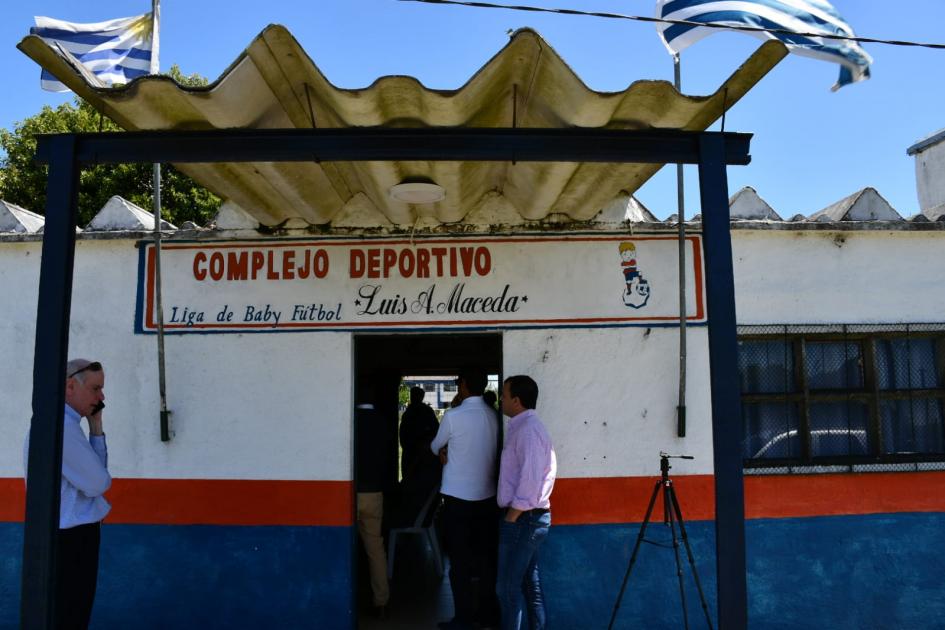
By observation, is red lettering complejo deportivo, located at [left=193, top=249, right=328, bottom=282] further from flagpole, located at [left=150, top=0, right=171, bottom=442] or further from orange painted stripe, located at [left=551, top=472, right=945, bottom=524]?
orange painted stripe, located at [left=551, top=472, right=945, bottom=524]

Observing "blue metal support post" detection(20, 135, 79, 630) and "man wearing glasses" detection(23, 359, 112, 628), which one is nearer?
"blue metal support post" detection(20, 135, 79, 630)

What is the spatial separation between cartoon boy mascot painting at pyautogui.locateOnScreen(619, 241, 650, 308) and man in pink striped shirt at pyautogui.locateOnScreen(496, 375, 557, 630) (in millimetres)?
1188

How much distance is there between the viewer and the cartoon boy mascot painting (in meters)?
5.70

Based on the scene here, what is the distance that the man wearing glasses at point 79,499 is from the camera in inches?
154

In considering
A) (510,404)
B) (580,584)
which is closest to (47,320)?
(510,404)

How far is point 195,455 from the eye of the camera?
18.6 feet

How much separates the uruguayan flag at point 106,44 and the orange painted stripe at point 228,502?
9.50ft

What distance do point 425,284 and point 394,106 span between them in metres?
2.20

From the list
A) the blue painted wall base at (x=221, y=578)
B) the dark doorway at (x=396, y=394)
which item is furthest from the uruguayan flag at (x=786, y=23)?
the blue painted wall base at (x=221, y=578)

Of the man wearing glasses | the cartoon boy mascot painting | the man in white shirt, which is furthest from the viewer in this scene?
the cartoon boy mascot painting

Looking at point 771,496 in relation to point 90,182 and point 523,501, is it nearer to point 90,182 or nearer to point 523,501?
point 523,501

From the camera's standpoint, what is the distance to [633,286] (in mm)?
5715

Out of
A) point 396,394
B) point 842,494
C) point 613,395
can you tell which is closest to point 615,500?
point 613,395

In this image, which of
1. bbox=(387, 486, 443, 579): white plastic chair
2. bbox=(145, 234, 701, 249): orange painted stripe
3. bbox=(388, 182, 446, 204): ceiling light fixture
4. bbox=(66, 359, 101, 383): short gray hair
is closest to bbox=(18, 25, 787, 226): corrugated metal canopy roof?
bbox=(388, 182, 446, 204): ceiling light fixture
